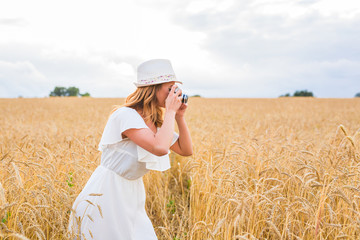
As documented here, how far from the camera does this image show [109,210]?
81.7 inches

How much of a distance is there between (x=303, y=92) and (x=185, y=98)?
63.5 metres

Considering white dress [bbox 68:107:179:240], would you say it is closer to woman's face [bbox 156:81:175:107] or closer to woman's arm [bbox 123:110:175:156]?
woman's arm [bbox 123:110:175:156]

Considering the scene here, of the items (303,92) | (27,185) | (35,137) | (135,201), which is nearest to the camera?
(135,201)

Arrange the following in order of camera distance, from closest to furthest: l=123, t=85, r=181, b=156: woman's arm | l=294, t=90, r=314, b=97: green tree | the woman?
l=123, t=85, r=181, b=156: woman's arm, the woman, l=294, t=90, r=314, b=97: green tree

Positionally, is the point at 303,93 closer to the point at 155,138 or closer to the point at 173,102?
the point at 173,102

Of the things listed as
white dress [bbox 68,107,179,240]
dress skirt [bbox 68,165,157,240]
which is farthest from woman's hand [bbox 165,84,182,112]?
dress skirt [bbox 68,165,157,240]

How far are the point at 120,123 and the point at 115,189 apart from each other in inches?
20.2

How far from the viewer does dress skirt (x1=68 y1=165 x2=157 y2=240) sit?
6.71 ft

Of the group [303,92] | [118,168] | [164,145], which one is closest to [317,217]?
[164,145]

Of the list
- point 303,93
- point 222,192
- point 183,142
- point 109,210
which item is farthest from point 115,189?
point 303,93

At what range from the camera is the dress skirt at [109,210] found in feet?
6.71

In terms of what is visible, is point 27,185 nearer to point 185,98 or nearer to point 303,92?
point 185,98

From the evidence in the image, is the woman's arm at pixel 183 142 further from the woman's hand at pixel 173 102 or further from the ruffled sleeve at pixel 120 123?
the ruffled sleeve at pixel 120 123

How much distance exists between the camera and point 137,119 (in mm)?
1919
